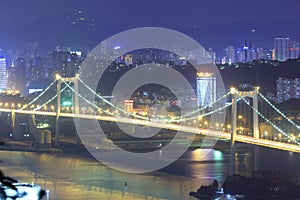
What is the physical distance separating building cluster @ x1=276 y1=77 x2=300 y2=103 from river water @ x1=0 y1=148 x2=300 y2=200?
12.3 ft

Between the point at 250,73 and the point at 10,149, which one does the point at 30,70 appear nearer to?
the point at 250,73

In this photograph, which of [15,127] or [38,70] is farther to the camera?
[38,70]

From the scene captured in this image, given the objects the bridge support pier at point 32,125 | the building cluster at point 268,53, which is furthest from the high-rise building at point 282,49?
the bridge support pier at point 32,125

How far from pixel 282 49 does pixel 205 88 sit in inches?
227

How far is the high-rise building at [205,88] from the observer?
14.0 m

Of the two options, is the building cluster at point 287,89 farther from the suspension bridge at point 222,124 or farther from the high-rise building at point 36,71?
the high-rise building at point 36,71

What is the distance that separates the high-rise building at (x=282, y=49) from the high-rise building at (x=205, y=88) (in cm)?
372

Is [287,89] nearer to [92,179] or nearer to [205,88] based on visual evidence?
[205,88]

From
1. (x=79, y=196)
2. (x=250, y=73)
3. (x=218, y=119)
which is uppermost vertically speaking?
(x=250, y=73)

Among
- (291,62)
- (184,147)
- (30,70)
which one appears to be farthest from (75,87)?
(30,70)

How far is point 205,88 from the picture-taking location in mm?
14938

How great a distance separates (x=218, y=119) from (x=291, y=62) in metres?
5.45

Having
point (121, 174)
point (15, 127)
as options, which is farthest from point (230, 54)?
point (121, 174)

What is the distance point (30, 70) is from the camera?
2178 cm
